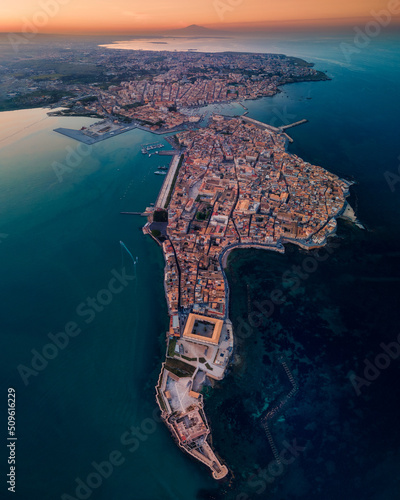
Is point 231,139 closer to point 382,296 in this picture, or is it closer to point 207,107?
point 207,107

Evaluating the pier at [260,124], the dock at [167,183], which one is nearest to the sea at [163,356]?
the dock at [167,183]

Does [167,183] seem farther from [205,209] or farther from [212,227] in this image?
[212,227]

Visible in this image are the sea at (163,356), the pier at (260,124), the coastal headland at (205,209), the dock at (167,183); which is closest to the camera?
the sea at (163,356)

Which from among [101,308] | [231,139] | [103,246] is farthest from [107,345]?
[231,139]

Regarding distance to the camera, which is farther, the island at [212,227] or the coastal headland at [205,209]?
the coastal headland at [205,209]

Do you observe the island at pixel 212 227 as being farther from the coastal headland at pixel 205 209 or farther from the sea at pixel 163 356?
the sea at pixel 163 356
